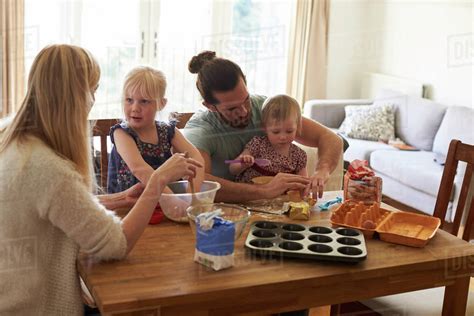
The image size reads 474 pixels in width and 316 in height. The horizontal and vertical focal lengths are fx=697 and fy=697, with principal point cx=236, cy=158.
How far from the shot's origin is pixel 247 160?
90.9 inches

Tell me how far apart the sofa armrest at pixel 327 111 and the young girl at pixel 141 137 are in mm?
3011

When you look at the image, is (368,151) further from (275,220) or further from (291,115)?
(275,220)

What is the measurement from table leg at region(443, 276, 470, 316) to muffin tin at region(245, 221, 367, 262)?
31 cm

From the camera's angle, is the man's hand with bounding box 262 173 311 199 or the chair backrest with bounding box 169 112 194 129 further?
the chair backrest with bounding box 169 112 194 129

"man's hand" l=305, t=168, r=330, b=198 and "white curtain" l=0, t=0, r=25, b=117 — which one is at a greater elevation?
"white curtain" l=0, t=0, r=25, b=117

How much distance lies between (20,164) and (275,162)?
3.23 ft

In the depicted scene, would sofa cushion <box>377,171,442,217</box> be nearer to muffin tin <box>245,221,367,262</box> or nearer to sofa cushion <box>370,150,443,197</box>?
sofa cushion <box>370,150,443,197</box>

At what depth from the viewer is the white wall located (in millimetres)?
4891

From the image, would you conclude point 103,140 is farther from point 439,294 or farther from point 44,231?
point 439,294

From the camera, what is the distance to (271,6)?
18.0 feet

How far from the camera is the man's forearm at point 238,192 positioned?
7.16ft

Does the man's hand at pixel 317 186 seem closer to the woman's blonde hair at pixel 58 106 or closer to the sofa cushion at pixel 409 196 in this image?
the woman's blonde hair at pixel 58 106

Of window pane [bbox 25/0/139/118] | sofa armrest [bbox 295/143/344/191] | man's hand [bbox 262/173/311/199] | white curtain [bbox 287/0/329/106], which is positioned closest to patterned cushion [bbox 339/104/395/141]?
white curtain [bbox 287/0/329/106]

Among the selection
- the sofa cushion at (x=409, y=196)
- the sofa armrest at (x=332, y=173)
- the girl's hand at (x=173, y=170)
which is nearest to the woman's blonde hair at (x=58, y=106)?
the girl's hand at (x=173, y=170)
